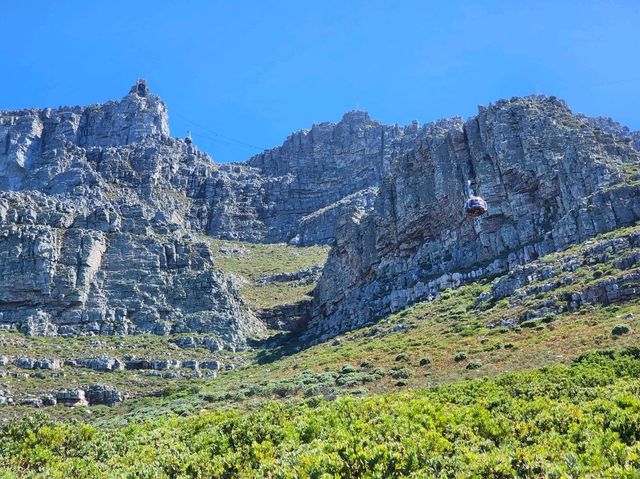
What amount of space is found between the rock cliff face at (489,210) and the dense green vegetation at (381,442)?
38372 mm

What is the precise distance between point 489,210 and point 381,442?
59.2 metres

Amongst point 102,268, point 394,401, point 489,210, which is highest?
point 102,268

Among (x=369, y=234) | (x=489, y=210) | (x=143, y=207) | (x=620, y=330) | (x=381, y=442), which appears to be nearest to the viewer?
(x=381, y=442)

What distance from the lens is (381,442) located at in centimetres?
1433

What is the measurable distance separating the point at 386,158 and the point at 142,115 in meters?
69.1

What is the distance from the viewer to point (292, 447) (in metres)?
16.2

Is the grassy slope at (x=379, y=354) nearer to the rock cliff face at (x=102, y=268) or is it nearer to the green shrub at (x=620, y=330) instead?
the green shrub at (x=620, y=330)

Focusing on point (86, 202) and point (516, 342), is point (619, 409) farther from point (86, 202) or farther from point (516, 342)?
point (86, 202)

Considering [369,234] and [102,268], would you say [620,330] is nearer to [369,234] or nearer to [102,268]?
[369,234]

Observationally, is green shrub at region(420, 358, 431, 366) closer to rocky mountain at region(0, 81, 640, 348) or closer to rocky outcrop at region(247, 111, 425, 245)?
rocky mountain at region(0, 81, 640, 348)

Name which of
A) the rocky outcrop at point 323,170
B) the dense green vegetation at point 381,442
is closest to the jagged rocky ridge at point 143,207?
the rocky outcrop at point 323,170

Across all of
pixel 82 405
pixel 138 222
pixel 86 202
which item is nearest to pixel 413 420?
pixel 82 405

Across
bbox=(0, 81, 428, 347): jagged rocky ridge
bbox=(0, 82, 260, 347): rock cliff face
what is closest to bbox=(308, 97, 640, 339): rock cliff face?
bbox=(0, 82, 260, 347): rock cliff face

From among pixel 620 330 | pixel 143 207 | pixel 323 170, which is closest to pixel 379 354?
pixel 620 330
